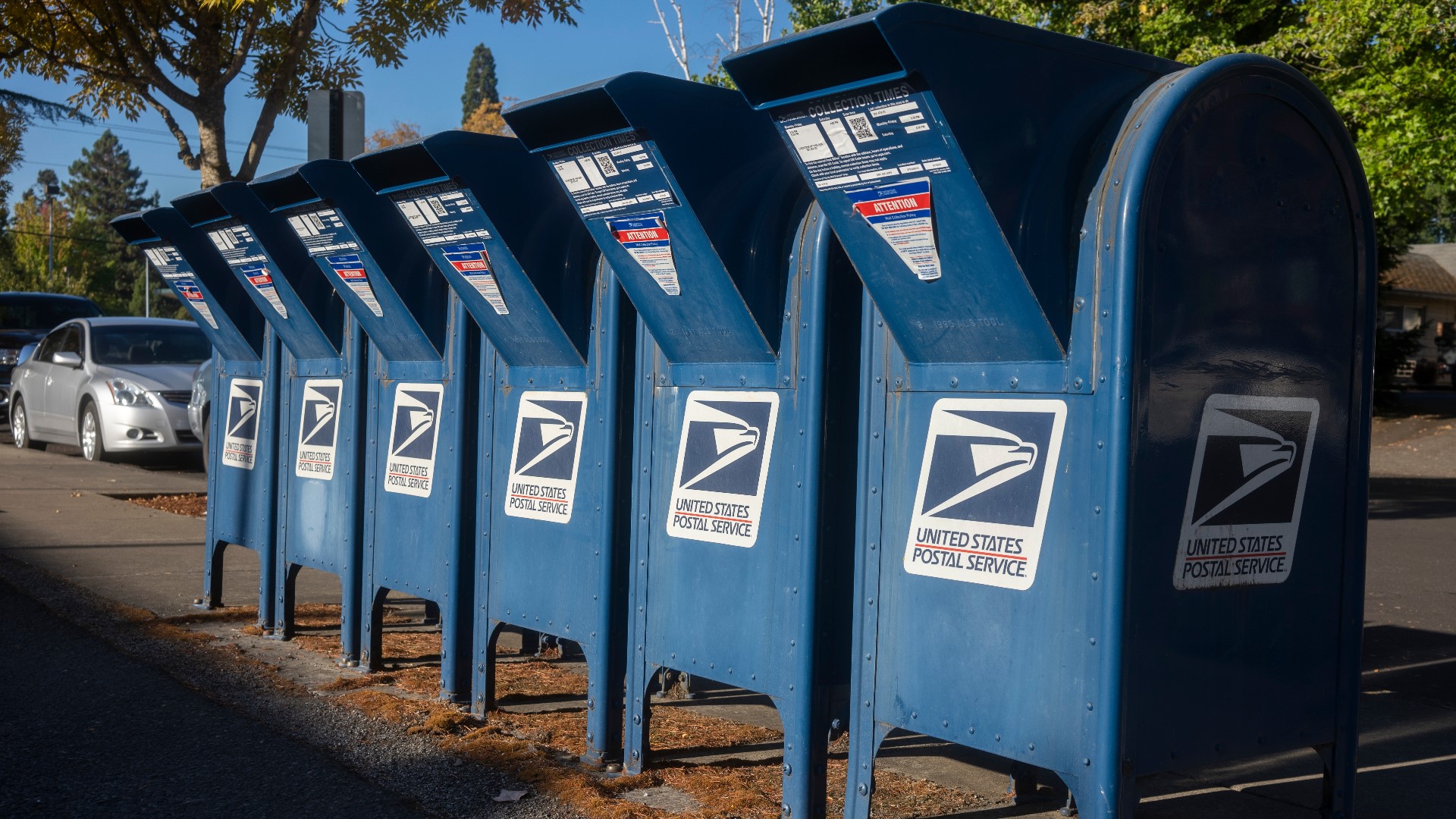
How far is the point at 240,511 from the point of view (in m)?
7.06

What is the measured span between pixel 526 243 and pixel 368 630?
7.05ft

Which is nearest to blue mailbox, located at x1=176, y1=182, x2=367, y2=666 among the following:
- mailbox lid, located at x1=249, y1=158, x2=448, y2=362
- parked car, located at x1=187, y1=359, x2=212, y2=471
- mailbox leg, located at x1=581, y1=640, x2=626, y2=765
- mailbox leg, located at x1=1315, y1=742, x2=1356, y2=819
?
mailbox lid, located at x1=249, y1=158, x2=448, y2=362

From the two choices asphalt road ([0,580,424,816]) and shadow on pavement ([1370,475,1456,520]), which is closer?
asphalt road ([0,580,424,816])

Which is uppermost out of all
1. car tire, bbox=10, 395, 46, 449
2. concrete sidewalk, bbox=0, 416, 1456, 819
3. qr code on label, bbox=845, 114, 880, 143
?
qr code on label, bbox=845, 114, 880, 143

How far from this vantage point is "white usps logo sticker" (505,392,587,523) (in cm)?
482

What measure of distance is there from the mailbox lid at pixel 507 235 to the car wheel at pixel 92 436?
37.6 ft

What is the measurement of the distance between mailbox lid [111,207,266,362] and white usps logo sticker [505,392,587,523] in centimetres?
264

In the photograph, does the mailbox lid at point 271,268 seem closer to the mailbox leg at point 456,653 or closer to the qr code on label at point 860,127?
the mailbox leg at point 456,653

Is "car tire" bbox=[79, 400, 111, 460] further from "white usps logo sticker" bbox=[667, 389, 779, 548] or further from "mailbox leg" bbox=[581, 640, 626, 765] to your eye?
"white usps logo sticker" bbox=[667, 389, 779, 548]

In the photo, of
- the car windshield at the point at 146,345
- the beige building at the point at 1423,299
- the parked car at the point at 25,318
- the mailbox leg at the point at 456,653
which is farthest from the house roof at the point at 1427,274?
the mailbox leg at the point at 456,653

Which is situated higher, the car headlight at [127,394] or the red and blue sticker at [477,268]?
the red and blue sticker at [477,268]

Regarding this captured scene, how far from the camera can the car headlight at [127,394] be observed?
14398mm

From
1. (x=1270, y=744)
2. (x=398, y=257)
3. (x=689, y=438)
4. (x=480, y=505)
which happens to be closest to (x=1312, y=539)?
(x=1270, y=744)

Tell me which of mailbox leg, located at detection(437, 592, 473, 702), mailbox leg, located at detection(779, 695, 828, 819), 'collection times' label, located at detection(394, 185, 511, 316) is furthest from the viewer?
mailbox leg, located at detection(437, 592, 473, 702)
